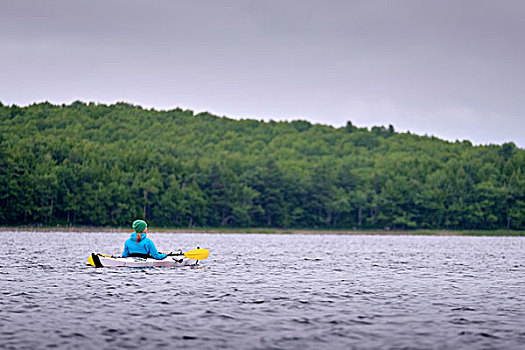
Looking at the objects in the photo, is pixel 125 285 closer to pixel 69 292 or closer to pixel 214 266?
pixel 69 292

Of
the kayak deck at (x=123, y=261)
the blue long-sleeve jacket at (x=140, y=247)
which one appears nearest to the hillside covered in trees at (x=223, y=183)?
the kayak deck at (x=123, y=261)

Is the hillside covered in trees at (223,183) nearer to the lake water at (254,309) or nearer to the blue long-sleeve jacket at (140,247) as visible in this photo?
the blue long-sleeve jacket at (140,247)

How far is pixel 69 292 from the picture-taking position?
878 inches

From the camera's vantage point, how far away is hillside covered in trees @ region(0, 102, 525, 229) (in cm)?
12456

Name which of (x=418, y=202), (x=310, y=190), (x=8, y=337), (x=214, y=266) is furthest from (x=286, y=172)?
(x=8, y=337)

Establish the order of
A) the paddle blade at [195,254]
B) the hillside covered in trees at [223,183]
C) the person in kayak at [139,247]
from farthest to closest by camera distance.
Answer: the hillside covered in trees at [223,183]
the paddle blade at [195,254]
the person in kayak at [139,247]

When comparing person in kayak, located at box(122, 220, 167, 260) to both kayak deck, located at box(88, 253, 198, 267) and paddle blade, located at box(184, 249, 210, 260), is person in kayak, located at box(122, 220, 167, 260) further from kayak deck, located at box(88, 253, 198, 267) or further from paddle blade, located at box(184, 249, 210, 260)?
paddle blade, located at box(184, 249, 210, 260)

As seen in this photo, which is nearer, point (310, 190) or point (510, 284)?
point (510, 284)

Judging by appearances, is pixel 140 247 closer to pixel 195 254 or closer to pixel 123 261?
pixel 123 261

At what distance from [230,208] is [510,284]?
4656 inches

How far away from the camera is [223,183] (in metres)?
146

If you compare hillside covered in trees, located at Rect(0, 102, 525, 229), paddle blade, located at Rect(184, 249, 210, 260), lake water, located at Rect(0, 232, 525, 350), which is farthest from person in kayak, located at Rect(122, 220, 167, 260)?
hillside covered in trees, located at Rect(0, 102, 525, 229)

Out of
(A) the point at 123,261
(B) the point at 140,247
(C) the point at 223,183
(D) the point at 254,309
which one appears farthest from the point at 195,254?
(C) the point at 223,183

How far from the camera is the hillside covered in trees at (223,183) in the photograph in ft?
409
